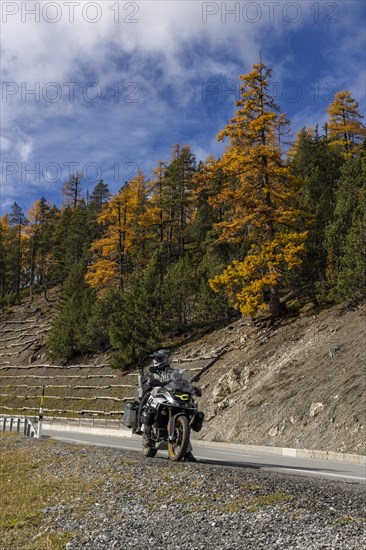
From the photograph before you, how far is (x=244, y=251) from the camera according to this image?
3594 centimetres

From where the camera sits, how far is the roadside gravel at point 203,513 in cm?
450

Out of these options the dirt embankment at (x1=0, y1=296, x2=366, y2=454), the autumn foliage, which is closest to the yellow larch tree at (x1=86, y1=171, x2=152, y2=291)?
the autumn foliage

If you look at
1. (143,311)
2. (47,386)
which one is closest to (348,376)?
(143,311)

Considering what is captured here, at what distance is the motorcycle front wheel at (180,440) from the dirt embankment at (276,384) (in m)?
9.04

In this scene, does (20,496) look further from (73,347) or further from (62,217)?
(62,217)

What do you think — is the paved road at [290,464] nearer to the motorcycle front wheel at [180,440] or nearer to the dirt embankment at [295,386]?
the motorcycle front wheel at [180,440]

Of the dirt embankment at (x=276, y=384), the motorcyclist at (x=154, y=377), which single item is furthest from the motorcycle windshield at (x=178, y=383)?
the dirt embankment at (x=276, y=384)

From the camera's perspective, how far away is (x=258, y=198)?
102ft

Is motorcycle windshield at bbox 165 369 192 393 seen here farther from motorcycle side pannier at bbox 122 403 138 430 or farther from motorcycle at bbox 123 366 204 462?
motorcycle side pannier at bbox 122 403 138 430

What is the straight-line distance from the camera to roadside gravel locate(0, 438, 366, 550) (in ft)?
14.8

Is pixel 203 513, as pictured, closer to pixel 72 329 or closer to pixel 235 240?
pixel 235 240

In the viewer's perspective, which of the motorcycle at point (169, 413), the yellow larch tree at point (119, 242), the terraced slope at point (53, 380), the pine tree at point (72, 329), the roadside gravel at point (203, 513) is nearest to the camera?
the roadside gravel at point (203, 513)

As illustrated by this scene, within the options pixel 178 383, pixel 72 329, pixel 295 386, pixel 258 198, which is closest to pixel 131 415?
pixel 178 383

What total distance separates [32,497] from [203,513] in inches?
120
